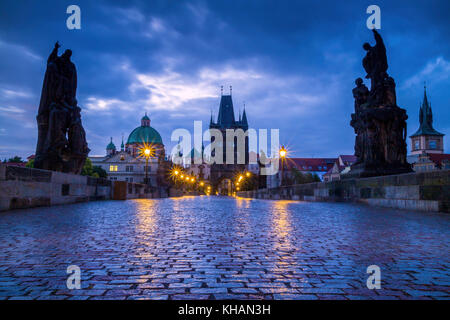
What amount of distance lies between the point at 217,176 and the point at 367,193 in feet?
414

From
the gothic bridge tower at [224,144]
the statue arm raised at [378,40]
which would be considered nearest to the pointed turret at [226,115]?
the gothic bridge tower at [224,144]

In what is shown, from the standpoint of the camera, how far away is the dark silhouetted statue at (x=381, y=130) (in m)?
13.5

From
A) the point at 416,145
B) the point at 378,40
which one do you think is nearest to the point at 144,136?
the point at 416,145

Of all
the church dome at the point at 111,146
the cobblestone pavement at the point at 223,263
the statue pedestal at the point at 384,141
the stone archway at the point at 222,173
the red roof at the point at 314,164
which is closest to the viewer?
the cobblestone pavement at the point at 223,263

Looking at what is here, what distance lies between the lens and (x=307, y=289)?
2734 mm

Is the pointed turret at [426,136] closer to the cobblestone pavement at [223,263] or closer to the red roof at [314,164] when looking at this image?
the red roof at [314,164]

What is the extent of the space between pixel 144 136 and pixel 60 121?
113 metres

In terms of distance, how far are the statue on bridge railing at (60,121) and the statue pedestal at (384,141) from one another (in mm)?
11087

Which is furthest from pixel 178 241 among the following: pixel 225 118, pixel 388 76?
pixel 225 118

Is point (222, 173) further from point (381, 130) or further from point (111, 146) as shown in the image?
point (381, 130)

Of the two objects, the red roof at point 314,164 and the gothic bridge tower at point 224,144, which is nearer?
the red roof at point 314,164

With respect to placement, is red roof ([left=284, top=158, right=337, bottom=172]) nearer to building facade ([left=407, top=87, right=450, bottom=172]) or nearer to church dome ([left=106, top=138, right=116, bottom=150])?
building facade ([left=407, top=87, right=450, bottom=172])

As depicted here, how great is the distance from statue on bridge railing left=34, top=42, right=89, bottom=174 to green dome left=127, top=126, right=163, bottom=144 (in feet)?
362
